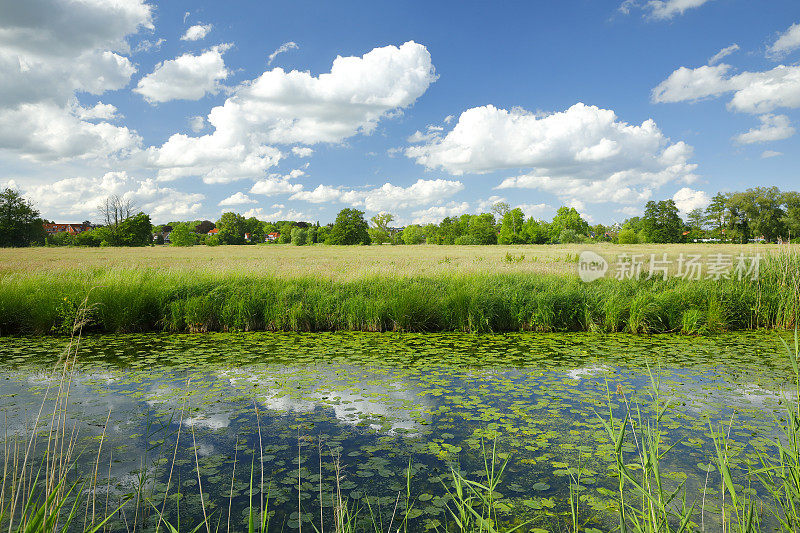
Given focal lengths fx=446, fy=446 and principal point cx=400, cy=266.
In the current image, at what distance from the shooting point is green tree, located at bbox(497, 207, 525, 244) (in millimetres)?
74500

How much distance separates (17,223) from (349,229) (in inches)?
1650

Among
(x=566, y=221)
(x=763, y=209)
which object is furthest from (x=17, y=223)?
(x=763, y=209)

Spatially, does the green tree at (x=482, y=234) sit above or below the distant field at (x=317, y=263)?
above

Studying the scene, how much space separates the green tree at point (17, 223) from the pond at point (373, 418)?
5578 centimetres

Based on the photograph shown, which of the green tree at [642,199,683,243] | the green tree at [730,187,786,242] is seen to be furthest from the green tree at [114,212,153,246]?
the green tree at [730,187,786,242]

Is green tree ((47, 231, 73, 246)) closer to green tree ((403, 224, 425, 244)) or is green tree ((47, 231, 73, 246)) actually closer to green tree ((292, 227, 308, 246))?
green tree ((292, 227, 308, 246))

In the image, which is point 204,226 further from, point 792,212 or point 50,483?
point 50,483

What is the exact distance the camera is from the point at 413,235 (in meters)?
98.8

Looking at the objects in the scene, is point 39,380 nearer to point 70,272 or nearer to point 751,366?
point 70,272

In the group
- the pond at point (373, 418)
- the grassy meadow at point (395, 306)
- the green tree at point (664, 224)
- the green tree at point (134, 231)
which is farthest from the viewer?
the green tree at point (664, 224)

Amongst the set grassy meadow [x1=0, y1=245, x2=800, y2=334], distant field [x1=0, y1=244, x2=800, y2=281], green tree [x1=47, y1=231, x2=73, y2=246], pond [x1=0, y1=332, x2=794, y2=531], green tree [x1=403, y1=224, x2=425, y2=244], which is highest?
green tree [x1=403, y1=224, x2=425, y2=244]

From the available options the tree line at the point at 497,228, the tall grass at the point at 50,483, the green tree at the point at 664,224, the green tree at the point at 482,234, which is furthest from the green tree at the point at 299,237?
the tall grass at the point at 50,483

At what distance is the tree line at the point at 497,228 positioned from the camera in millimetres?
55031

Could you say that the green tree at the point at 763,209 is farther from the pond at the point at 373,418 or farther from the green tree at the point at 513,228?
the pond at the point at 373,418
